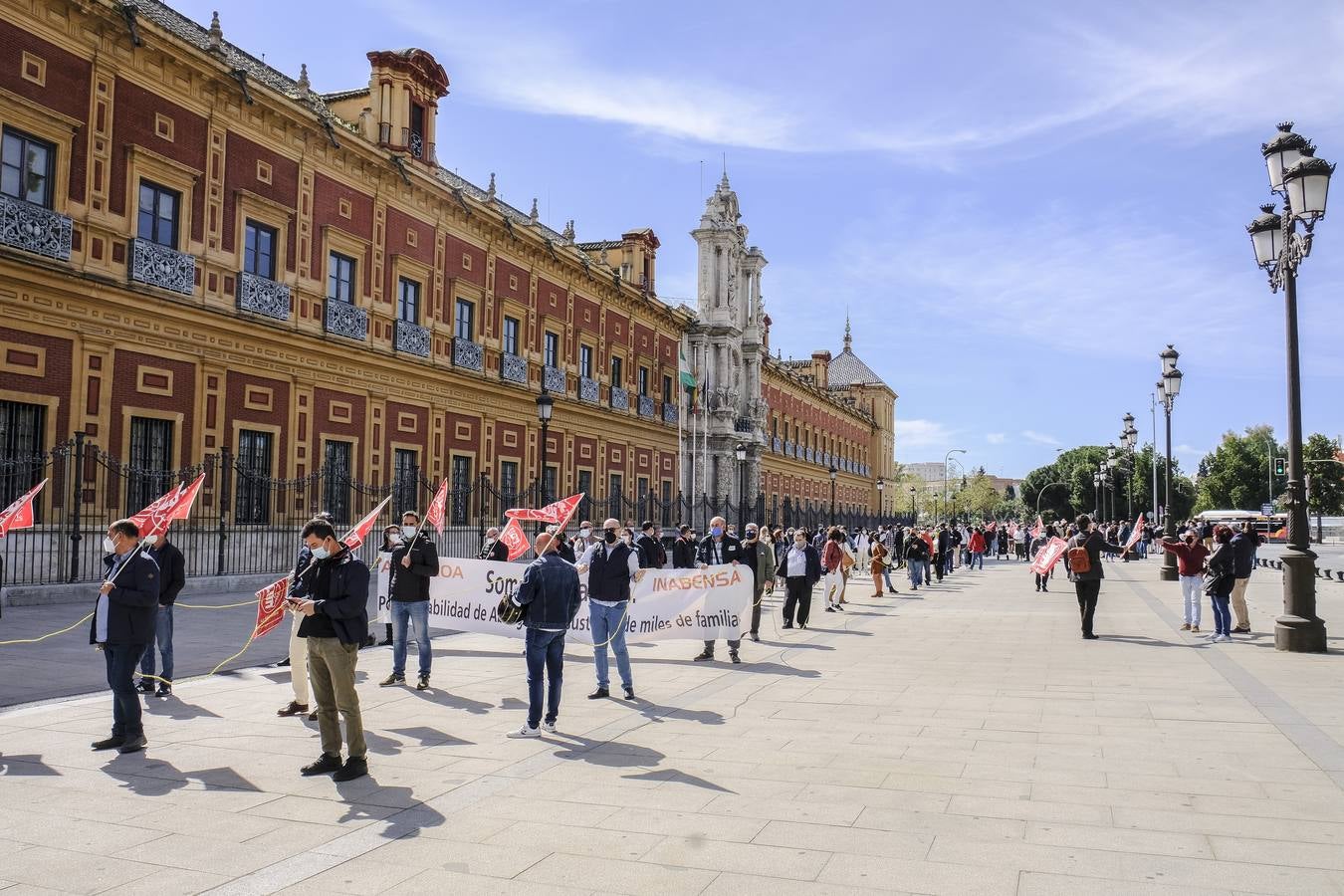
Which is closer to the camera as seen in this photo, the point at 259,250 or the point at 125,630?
the point at 125,630

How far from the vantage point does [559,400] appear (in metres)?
33.8

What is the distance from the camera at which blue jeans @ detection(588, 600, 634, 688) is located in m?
10.1

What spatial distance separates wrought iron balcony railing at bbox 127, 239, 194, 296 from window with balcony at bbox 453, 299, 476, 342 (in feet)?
30.7

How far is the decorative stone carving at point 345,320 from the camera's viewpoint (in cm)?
2392

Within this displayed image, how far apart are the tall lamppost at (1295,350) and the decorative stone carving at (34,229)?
18.9 m

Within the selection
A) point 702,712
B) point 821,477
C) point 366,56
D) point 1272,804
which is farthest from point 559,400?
point 821,477

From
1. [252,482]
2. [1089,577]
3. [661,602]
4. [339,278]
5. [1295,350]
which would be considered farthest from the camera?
[339,278]

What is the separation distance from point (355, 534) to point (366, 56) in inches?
788

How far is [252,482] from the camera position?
67.3 feet

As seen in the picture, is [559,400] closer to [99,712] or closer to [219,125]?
[219,125]

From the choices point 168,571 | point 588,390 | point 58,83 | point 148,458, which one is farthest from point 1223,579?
point 588,390

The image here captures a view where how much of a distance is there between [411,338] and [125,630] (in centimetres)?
1973

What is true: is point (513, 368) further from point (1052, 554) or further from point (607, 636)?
point (607, 636)

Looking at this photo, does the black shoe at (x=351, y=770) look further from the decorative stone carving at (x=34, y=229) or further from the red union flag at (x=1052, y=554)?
the red union flag at (x=1052, y=554)
